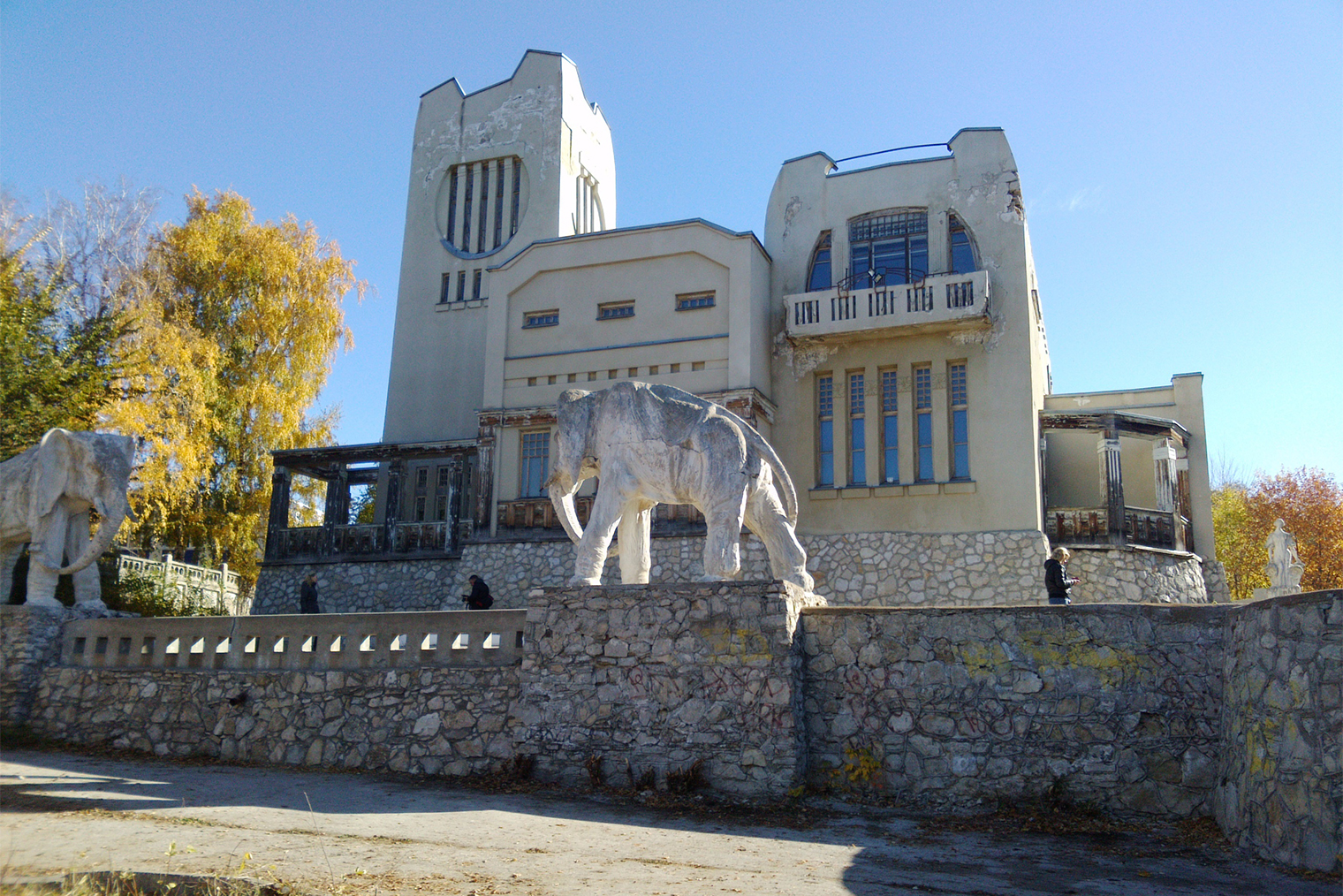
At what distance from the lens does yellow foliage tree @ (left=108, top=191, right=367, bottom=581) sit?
2175cm

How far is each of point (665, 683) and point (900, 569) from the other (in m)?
10.5

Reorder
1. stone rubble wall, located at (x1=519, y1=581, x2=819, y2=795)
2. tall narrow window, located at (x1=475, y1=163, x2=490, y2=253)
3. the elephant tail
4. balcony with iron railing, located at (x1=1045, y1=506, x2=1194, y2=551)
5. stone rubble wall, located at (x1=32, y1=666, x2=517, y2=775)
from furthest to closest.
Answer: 1. tall narrow window, located at (x1=475, y1=163, x2=490, y2=253)
2. balcony with iron railing, located at (x1=1045, y1=506, x2=1194, y2=551)
3. the elephant tail
4. stone rubble wall, located at (x1=32, y1=666, x2=517, y2=775)
5. stone rubble wall, located at (x1=519, y1=581, x2=819, y2=795)

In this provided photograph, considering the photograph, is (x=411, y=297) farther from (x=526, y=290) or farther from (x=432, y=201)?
(x=526, y=290)

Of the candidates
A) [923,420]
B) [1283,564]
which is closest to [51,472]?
[923,420]

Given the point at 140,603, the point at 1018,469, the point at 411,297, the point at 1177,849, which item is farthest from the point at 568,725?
the point at 411,297

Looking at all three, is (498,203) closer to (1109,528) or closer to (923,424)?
(923,424)

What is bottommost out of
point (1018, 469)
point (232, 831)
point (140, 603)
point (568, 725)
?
point (232, 831)

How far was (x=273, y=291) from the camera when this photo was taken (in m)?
25.0

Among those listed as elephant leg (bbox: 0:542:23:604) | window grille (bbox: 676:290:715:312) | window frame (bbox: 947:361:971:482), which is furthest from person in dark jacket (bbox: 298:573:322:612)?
window frame (bbox: 947:361:971:482)

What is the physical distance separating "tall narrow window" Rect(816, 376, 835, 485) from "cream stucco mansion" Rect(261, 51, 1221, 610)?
0.04 meters

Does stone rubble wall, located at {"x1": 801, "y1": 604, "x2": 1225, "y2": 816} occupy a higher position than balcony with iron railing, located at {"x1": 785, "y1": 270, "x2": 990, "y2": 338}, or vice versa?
balcony with iron railing, located at {"x1": 785, "y1": 270, "x2": 990, "y2": 338}

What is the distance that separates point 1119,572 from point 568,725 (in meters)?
12.7

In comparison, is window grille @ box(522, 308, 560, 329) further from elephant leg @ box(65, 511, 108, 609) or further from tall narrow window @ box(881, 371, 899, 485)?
elephant leg @ box(65, 511, 108, 609)

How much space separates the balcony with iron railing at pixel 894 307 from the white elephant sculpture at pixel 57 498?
12.4 metres
